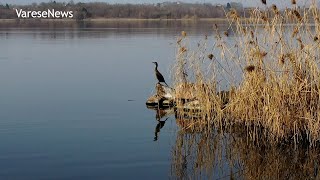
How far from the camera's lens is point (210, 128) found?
7.74 metres

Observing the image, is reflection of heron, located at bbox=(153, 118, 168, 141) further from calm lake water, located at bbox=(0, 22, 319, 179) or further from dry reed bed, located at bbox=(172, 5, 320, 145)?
dry reed bed, located at bbox=(172, 5, 320, 145)

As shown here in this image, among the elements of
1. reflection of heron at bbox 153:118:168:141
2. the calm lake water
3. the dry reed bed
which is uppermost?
the dry reed bed

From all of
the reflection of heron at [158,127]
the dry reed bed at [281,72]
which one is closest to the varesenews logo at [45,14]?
the reflection of heron at [158,127]

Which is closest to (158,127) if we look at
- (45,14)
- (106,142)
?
(106,142)

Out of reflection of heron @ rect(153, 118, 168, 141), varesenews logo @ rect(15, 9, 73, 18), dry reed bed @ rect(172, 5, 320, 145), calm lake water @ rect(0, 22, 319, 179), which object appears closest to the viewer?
calm lake water @ rect(0, 22, 319, 179)

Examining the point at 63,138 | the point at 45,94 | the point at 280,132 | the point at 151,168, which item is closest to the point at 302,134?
the point at 280,132

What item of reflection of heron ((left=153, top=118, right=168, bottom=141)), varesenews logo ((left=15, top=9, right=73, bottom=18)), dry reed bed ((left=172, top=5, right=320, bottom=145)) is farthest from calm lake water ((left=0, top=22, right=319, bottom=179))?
varesenews logo ((left=15, top=9, right=73, bottom=18))

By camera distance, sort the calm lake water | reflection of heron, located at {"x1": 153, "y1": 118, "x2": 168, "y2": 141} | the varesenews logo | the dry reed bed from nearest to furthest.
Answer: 1. the calm lake water
2. the dry reed bed
3. reflection of heron, located at {"x1": 153, "y1": 118, "x2": 168, "y2": 141}
4. the varesenews logo

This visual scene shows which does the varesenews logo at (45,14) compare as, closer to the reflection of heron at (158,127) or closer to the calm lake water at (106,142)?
the calm lake water at (106,142)

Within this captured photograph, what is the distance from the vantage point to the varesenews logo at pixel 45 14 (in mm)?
88188

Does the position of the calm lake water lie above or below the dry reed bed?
below

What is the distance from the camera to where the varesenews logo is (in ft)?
289

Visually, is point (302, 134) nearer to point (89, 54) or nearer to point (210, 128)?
point (210, 128)

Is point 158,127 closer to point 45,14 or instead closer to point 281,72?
point 281,72
